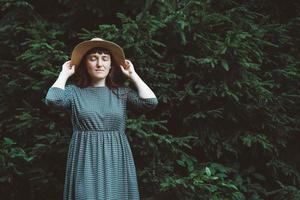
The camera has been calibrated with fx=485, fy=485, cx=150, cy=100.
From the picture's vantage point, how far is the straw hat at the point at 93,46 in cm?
301

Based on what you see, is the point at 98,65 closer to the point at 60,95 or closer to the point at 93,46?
the point at 93,46

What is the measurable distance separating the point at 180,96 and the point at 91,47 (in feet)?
3.97

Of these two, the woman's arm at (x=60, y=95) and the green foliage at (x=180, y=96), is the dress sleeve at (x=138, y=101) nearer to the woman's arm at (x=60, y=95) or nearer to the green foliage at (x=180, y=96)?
the woman's arm at (x=60, y=95)

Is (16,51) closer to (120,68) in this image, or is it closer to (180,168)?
(120,68)

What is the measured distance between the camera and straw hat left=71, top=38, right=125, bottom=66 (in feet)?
9.86

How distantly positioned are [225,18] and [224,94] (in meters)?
0.64

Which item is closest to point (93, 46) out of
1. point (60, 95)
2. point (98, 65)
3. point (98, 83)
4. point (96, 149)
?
point (98, 65)

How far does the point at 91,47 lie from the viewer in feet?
9.96

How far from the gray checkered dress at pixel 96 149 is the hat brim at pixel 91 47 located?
0.21 metres

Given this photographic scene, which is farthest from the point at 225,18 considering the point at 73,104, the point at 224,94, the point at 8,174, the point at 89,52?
the point at 8,174

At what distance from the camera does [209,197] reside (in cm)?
377

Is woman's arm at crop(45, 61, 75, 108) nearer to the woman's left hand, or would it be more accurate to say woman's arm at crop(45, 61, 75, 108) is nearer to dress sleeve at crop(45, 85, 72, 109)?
dress sleeve at crop(45, 85, 72, 109)

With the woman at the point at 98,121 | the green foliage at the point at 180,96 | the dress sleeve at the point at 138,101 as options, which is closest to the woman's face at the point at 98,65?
the woman at the point at 98,121

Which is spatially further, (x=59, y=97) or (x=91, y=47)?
(x=91, y=47)
